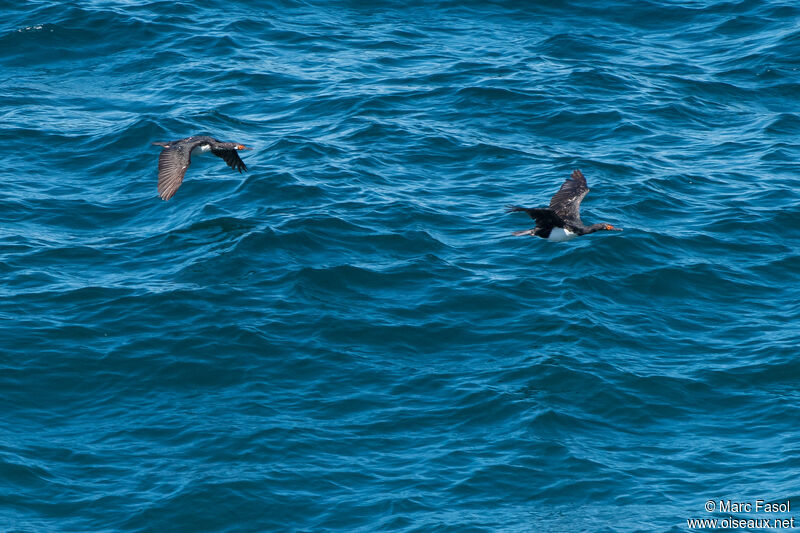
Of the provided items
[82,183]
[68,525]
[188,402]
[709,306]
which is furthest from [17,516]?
[709,306]

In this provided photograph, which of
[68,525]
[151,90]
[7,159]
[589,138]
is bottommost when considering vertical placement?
[68,525]

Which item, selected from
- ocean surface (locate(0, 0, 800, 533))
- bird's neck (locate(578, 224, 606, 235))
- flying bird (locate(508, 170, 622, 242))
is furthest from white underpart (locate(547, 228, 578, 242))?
ocean surface (locate(0, 0, 800, 533))

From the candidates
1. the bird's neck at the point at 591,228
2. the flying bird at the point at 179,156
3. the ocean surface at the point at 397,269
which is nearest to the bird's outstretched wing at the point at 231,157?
the flying bird at the point at 179,156

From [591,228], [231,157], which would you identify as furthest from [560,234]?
[231,157]

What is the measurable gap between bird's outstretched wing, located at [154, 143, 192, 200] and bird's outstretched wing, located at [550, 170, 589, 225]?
7213 millimetres

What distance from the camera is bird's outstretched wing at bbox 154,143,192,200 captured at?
22344mm

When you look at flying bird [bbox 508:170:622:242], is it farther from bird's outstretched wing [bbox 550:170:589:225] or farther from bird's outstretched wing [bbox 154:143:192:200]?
bird's outstretched wing [bbox 154:143:192:200]

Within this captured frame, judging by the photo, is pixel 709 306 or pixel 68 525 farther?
pixel 709 306

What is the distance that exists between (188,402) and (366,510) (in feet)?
13.3

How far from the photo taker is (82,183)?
1033 inches

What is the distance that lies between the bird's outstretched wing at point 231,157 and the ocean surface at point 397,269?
740 millimetres

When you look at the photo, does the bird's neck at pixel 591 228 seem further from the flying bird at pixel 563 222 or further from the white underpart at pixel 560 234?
the white underpart at pixel 560 234

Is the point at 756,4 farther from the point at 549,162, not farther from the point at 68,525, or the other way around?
the point at 68,525

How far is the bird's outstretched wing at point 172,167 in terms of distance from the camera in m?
22.3
